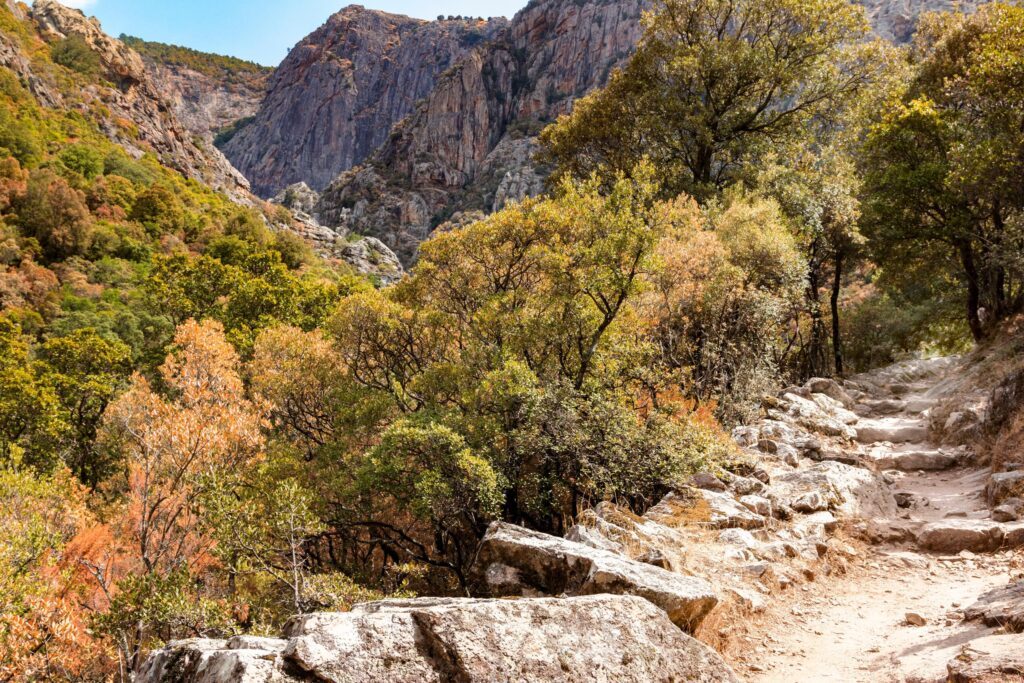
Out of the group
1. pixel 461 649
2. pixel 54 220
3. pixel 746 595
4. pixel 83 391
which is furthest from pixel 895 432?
pixel 54 220

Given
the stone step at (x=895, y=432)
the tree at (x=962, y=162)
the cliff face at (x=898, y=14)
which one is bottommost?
the stone step at (x=895, y=432)

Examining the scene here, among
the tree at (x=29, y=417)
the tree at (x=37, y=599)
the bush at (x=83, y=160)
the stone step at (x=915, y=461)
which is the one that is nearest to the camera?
the tree at (x=37, y=599)

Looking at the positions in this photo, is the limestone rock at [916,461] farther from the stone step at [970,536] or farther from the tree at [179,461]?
the tree at [179,461]

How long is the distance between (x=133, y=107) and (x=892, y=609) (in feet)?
348

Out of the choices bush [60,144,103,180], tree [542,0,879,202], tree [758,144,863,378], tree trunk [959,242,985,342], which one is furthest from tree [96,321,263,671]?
bush [60,144,103,180]

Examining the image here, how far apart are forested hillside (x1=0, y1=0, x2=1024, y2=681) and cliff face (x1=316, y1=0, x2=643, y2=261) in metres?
84.0

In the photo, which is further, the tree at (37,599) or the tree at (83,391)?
the tree at (83,391)

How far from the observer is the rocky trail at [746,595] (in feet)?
14.5

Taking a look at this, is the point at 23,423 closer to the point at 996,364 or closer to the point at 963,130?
the point at 996,364

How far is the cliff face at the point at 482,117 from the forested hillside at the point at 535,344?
84.0 meters

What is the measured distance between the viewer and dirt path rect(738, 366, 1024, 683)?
5875mm

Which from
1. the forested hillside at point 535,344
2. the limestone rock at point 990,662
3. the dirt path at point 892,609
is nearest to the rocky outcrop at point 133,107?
the forested hillside at point 535,344

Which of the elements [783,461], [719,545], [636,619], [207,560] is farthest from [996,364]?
[207,560]

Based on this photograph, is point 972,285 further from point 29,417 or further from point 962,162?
point 29,417
